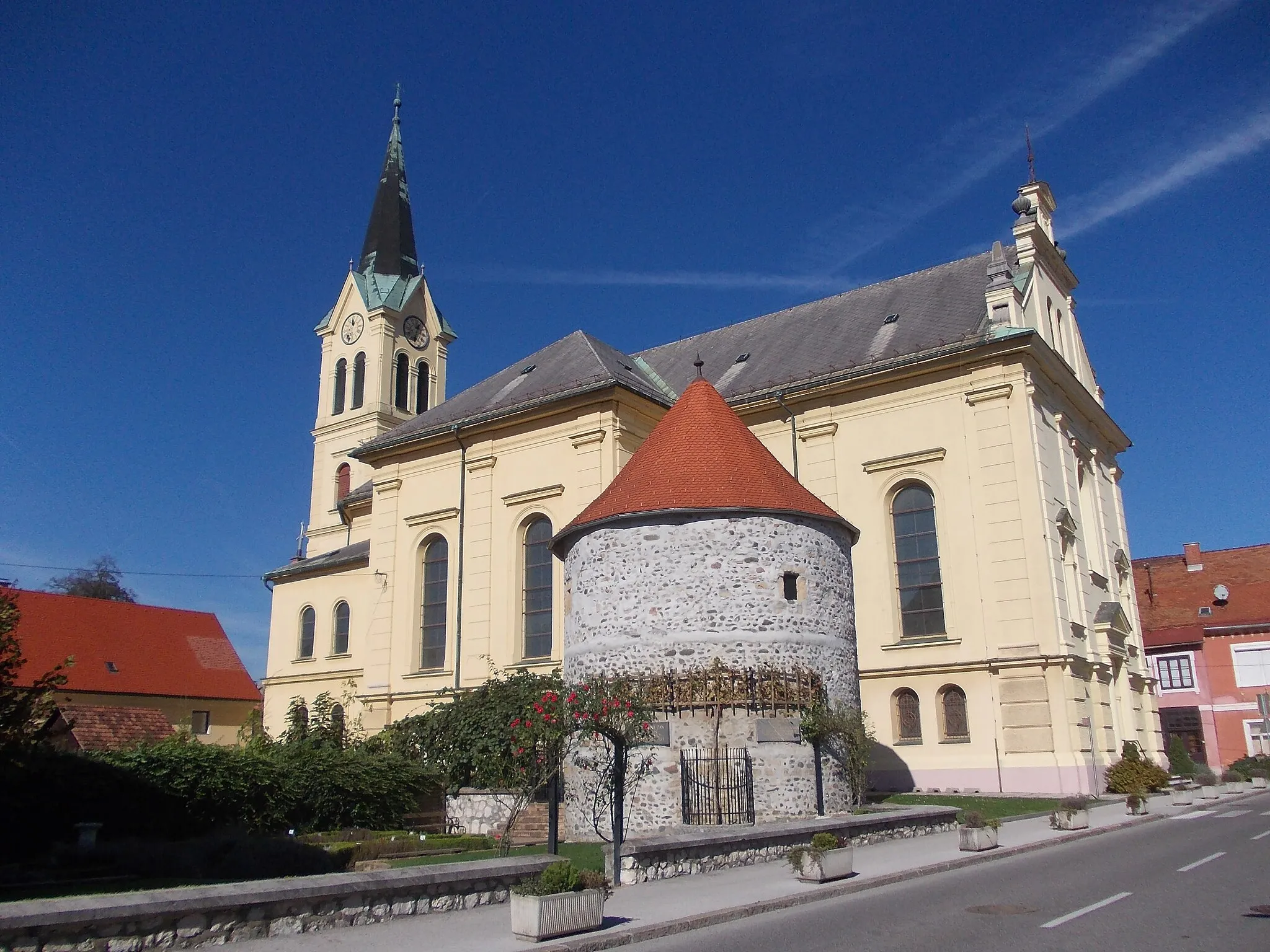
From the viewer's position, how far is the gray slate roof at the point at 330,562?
122ft

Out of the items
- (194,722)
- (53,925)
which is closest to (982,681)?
(53,925)

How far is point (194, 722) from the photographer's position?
40.0 m

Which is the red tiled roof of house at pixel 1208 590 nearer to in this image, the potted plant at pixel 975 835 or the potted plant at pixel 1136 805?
the potted plant at pixel 1136 805

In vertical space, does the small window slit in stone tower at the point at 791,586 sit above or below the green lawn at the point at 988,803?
above

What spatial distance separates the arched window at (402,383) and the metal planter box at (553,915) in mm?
42731

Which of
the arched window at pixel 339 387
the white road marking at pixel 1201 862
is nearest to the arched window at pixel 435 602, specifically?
the arched window at pixel 339 387

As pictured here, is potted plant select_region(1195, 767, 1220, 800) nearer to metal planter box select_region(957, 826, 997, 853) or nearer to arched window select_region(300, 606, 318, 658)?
metal planter box select_region(957, 826, 997, 853)

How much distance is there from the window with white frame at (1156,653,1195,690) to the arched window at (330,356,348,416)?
41.0m

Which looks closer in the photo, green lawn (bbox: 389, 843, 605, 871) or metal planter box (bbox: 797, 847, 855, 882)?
metal planter box (bbox: 797, 847, 855, 882)

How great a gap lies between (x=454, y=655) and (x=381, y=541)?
17.6 ft

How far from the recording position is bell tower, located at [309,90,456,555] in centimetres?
4881

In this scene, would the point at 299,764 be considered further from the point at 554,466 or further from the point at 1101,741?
the point at 1101,741

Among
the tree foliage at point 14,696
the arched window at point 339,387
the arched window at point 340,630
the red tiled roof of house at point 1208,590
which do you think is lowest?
the tree foliage at point 14,696

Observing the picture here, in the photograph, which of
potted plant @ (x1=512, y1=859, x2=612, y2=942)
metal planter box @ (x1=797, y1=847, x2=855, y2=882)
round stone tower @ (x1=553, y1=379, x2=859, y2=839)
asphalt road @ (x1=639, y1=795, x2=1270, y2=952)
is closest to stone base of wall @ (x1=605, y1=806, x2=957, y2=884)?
round stone tower @ (x1=553, y1=379, x2=859, y2=839)
